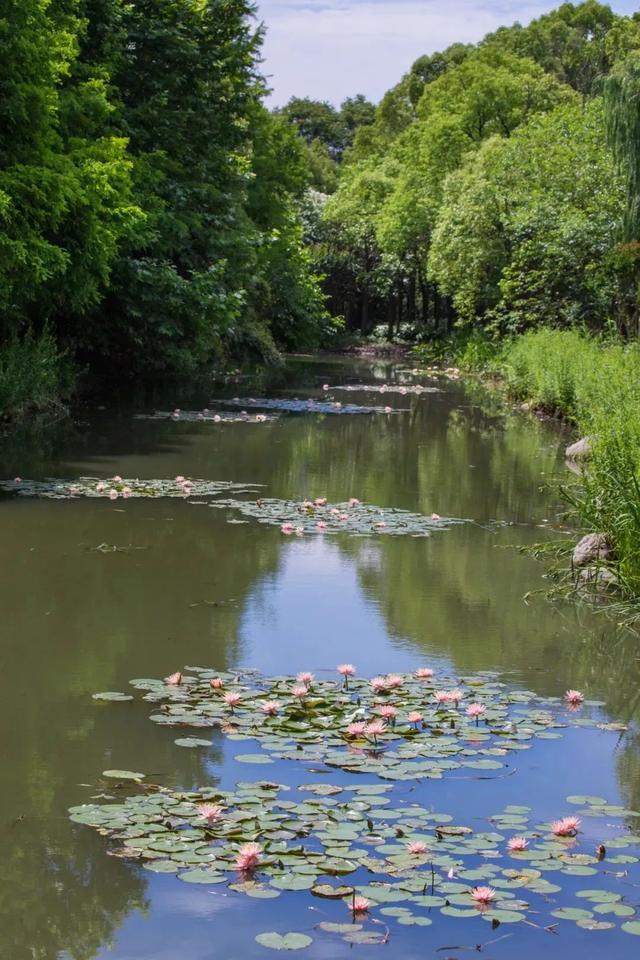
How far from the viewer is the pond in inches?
150

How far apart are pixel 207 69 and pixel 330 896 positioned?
23108mm

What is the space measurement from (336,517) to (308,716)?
5.29 meters

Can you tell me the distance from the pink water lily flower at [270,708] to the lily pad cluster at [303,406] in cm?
1655

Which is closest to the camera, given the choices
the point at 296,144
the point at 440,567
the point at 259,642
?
the point at 259,642

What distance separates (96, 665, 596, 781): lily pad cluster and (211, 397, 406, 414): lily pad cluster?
1617 cm

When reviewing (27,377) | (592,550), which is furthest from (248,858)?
(27,377)

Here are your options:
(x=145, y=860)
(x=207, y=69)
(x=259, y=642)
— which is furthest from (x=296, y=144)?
(x=145, y=860)

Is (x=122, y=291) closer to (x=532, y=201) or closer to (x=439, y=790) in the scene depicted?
(x=532, y=201)

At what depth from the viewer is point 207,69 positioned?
80.9 feet

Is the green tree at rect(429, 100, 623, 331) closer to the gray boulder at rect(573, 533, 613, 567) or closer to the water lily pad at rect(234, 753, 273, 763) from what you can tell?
the gray boulder at rect(573, 533, 613, 567)

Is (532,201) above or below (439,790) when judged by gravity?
above

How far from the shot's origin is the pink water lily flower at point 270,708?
547 centimetres

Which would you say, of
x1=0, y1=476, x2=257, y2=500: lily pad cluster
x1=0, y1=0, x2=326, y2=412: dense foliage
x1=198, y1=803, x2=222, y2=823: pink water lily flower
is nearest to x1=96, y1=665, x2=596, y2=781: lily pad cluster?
x1=198, y1=803, x2=222, y2=823: pink water lily flower

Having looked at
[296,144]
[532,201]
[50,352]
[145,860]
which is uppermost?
[296,144]
